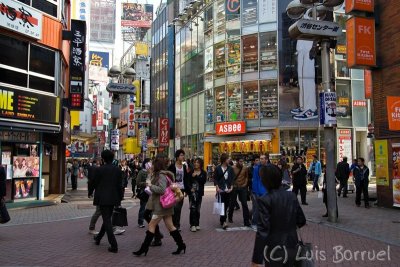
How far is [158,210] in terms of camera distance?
25.1 ft

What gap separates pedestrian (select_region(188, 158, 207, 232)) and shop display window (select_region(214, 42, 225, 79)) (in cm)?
2442

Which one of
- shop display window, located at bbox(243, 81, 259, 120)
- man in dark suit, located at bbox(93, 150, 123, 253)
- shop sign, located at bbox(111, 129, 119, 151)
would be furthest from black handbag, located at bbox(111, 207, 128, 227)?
shop display window, located at bbox(243, 81, 259, 120)

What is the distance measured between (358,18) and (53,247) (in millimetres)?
11259

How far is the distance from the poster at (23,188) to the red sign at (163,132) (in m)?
29.3

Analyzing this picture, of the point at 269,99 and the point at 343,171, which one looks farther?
the point at 269,99

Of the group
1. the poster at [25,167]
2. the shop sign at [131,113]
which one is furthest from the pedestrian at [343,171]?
the shop sign at [131,113]

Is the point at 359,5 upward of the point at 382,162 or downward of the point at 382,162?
upward

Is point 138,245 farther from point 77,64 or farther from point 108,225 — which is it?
point 77,64

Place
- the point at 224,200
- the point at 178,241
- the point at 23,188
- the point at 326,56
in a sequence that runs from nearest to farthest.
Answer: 1. the point at 178,241
2. the point at 224,200
3. the point at 326,56
4. the point at 23,188

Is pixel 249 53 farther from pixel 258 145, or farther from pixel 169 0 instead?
pixel 169 0

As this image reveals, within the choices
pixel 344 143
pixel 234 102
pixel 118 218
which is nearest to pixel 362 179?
pixel 118 218

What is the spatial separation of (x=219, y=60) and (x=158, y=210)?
2837cm

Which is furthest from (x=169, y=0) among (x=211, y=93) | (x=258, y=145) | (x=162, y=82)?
(x=258, y=145)

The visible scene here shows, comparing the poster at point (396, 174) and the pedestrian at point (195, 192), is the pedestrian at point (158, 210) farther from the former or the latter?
the poster at point (396, 174)
